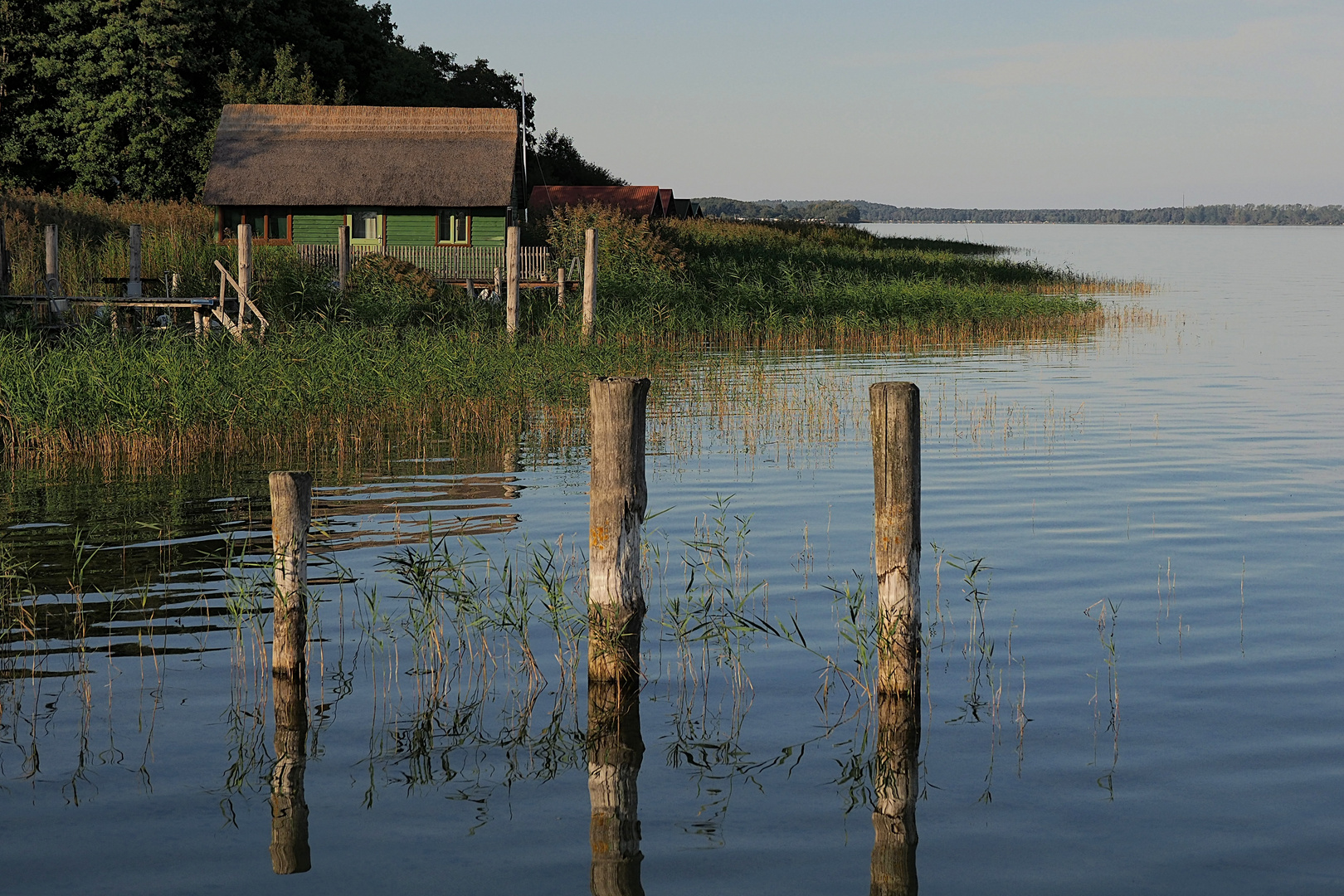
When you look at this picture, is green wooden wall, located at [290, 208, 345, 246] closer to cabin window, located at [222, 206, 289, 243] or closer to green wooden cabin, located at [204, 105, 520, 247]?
green wooden cabin, located at [204, 105, 520, 247]

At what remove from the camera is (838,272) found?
39062 millimetres

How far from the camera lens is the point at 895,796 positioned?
6.07m

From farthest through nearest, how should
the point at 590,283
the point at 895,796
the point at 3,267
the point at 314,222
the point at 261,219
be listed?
the point at 314,222, the point at 261,219, the point at 590,283, the point at 3,267, the point at 895,796

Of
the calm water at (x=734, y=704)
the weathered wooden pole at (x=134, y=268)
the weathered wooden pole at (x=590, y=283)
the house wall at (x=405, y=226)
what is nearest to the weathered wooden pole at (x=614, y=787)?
the calm water at (x=734, y=704)

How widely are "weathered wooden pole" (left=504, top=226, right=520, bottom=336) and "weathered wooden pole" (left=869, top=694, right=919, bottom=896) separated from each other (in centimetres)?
1839

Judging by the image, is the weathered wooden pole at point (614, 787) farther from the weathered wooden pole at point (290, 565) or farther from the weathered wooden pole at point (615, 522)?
the weathered wooden pole at point (290, 565)

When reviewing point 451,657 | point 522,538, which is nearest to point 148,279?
point 522,538

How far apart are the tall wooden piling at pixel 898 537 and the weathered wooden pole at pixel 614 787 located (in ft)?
4.33

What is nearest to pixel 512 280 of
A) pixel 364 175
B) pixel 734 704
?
pixel 734 704

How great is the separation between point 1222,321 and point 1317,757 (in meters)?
32.6

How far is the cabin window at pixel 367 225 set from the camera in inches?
1773

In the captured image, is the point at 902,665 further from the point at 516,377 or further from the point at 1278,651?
the point at 516,377

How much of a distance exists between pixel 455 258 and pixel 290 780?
37390 millimetres

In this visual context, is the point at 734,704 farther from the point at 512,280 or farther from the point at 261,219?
the point at 261,219
